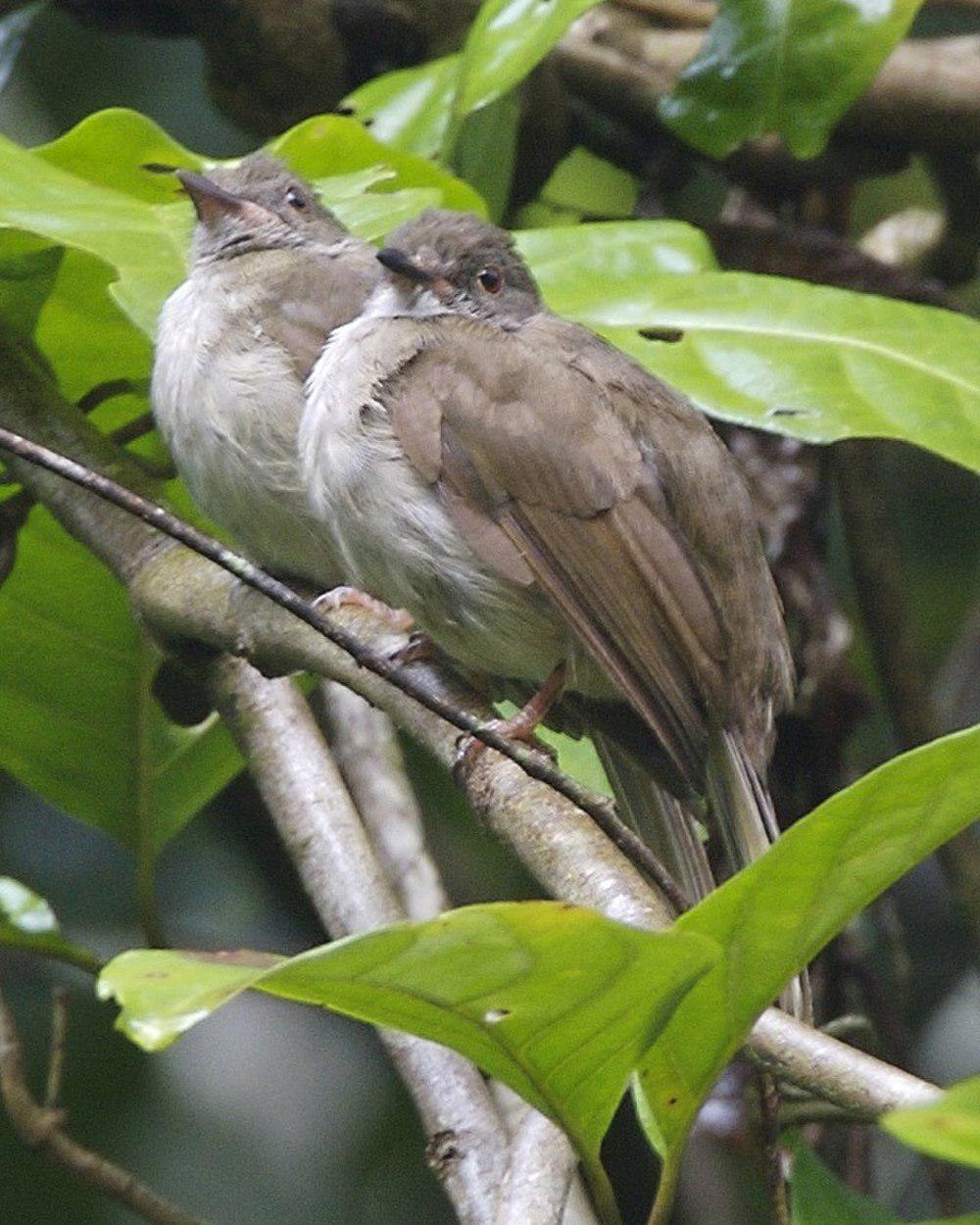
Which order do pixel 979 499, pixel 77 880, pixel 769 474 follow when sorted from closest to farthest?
pixel 769 474 < pixel 77 880 < pixel 979 499

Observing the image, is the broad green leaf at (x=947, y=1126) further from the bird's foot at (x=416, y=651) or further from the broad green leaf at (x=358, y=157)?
the broad green leaf at (x=358, y=157)

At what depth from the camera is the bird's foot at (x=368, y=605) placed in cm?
331

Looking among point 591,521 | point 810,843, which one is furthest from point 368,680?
point 810,843

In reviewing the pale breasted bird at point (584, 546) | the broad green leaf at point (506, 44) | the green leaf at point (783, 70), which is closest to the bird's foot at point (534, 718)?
the pale breasted bird at point (584, 546)

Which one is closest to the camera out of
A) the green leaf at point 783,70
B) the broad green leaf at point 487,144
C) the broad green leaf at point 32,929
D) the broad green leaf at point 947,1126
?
the broad green leaf at point 947,1126

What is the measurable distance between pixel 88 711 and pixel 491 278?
1.13 metres

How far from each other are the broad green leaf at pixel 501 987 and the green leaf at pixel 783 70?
8.94 ft

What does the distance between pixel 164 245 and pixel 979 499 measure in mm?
3658

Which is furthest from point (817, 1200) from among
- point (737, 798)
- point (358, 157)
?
point (358, 157)

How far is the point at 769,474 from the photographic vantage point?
4.66 metres

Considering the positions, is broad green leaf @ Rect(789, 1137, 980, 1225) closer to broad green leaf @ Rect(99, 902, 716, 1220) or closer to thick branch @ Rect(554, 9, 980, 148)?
broad green leaf @ Rect(99, 902, 716, 1220)

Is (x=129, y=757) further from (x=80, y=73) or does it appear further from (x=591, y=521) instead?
(x=80, y=73)

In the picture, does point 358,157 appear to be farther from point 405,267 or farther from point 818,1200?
point 818,1200

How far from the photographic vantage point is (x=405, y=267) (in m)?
3.60
